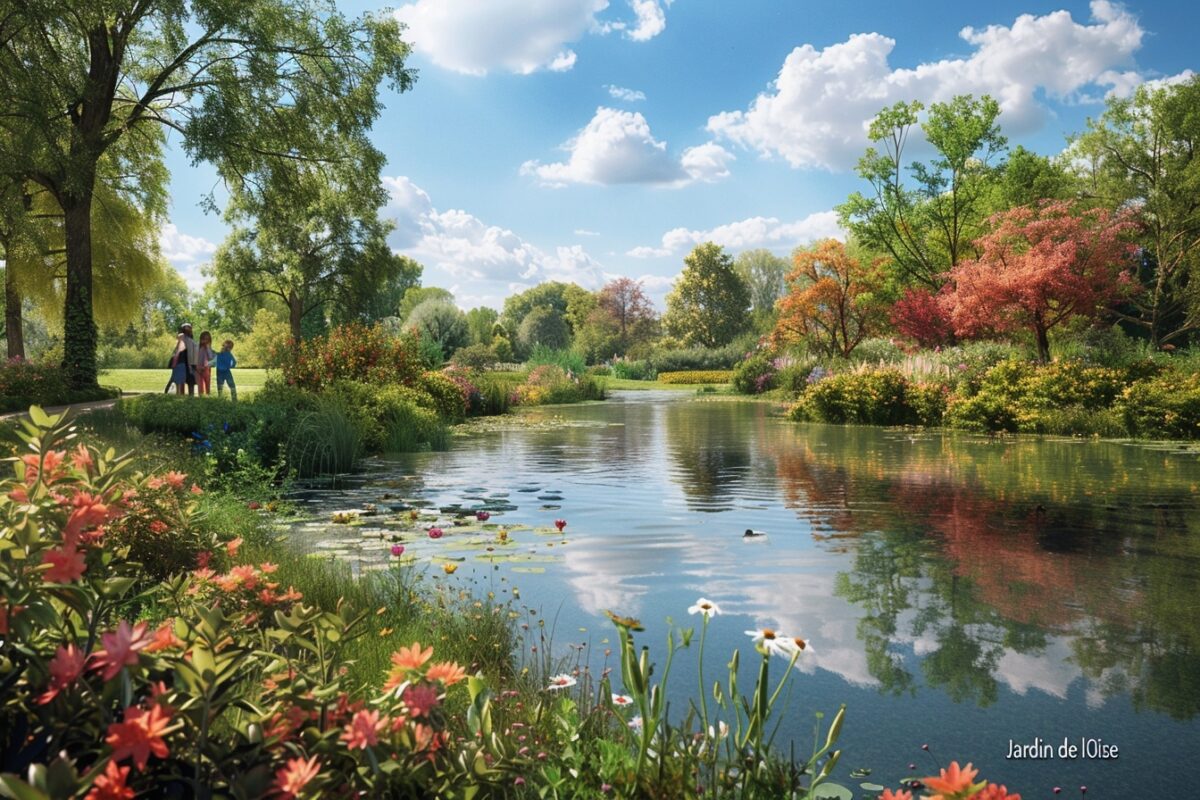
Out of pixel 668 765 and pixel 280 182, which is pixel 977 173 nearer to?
pixel 280 182

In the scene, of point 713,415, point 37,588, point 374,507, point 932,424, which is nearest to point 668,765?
point 37,588

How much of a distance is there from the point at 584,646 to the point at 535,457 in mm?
8925

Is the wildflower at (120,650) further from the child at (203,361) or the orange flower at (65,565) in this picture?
the child at (203,361)

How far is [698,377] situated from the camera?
1855 inches

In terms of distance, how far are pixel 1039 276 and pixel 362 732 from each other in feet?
63.1

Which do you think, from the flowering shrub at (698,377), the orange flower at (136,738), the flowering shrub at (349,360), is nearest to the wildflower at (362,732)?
the orange flower at (136,738)

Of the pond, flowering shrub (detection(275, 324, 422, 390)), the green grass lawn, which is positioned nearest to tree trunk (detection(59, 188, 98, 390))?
flowering shrub (detection(275, 324, 422, 390))

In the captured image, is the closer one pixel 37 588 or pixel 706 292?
pixel 37 588

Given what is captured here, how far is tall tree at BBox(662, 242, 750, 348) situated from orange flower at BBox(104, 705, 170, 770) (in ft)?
191

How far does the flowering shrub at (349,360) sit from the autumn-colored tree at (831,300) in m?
17.7

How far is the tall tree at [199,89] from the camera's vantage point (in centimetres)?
1609

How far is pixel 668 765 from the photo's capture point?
7.22ft

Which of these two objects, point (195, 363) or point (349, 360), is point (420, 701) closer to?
point (349, 360)

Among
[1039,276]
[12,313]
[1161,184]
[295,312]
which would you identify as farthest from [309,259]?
[1161,184]
